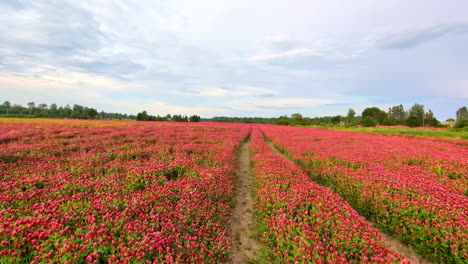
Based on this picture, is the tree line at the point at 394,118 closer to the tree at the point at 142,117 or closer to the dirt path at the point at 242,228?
the tree at the point at 142,117

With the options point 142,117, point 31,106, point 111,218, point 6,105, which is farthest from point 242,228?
point 6,105

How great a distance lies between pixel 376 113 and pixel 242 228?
163789mm

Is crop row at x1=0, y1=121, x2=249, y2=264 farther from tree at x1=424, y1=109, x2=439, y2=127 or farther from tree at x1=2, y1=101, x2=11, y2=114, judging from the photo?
tree at x1=2, y1=101, x2=11, y2=114

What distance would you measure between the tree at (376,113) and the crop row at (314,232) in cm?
15419

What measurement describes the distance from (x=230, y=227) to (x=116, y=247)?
3.10 metres

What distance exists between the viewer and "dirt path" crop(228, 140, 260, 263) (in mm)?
4328

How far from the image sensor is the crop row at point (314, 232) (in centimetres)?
349

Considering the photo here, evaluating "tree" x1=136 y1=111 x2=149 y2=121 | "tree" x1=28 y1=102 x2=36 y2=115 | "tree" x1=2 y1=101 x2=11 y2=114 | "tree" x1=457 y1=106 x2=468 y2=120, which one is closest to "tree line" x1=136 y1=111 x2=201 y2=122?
"tree" x1=136 y1=111 x2=149 y2=121

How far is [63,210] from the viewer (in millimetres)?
4027

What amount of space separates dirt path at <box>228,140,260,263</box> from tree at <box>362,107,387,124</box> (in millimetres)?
153673

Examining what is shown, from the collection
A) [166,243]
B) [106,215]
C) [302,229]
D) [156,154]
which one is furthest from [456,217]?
[156,154]

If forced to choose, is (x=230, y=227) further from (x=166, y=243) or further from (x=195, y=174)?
(x=195, y=174)

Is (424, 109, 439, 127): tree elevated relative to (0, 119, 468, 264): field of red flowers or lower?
elevated

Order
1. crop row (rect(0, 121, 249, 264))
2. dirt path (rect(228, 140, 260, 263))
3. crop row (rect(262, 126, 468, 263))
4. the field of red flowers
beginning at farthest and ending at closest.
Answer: dirt path (rect(228, 140, 260, 263)) → crop row (rect(262, 126, 468, 263)) → the field of red flowers → crop row (rect(0, 121, 249, 264))
